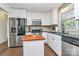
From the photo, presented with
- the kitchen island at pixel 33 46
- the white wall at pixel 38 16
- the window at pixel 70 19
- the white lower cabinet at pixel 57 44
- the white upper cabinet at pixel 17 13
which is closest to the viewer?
the kitchen island at pixel 33 46

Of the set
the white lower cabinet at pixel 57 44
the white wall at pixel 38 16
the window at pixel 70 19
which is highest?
the white wall at pixel 38 16

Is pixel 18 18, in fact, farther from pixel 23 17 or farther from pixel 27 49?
pixel 27 49

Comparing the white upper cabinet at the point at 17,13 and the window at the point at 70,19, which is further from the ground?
the white upper cabinet at the point at 17,13

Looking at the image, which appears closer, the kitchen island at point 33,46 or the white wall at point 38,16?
the kitchen island at point 33,46

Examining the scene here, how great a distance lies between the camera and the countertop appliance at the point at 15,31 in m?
5.70

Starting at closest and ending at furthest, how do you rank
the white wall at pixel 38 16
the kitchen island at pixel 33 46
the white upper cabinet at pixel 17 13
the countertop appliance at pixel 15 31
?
the kitchen island at pixel 33 46 < the countertop appliance at pixel 15 31 < the white upper cabinet at pixel 17 13 < the white wall at pixel 38 16

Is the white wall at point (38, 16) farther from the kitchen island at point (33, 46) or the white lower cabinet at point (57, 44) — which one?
the kitchen island at point (33, 46)

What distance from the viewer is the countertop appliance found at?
224 inches

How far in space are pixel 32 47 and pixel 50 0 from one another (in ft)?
7.26

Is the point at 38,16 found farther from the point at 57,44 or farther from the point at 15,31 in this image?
the point at 57,44

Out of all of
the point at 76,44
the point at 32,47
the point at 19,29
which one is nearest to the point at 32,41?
the point at 32,47

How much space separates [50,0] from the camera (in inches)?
49.8

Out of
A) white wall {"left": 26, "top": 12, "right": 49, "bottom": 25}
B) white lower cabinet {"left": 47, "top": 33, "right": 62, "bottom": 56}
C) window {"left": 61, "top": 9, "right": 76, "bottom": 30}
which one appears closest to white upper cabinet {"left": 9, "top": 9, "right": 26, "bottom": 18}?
white wall {"left": 26, "top": 12, "right": 49, "bottom": 25}

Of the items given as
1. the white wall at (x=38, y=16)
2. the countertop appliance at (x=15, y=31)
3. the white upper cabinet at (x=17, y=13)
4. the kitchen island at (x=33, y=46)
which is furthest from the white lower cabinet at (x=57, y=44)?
the white wall at (x=38, y=16)
